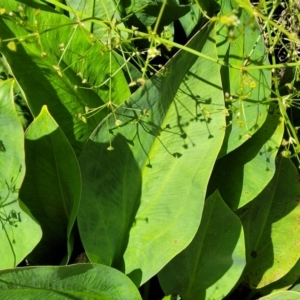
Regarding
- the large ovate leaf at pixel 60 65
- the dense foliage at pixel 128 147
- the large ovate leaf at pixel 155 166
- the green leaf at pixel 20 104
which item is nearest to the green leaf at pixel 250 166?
the dense foliage at pixel 128 147

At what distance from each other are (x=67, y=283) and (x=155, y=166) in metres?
0.23

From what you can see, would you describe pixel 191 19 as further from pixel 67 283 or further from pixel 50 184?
pixel 67 283

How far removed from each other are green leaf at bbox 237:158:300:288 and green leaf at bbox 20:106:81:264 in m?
→ 0.37

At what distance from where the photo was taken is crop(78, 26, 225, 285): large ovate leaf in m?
0.82

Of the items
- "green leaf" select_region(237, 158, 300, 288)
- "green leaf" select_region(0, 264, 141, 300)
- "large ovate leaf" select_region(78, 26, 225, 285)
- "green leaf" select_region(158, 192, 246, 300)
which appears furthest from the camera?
"green leaf" select_region(237, 158, 300, 288)

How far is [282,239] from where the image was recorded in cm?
108

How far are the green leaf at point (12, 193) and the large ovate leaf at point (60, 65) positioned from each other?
0.09 meters

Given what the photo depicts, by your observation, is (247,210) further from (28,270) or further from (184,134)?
(28,270)

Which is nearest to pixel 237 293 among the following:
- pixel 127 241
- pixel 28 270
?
pixel 127 241

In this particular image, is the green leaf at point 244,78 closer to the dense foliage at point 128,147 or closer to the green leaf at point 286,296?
the dense foliage at point 128,147

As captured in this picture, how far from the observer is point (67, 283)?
2.52 ft

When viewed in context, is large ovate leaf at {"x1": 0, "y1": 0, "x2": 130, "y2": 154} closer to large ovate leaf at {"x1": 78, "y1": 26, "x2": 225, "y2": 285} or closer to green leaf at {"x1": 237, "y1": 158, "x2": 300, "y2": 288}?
large ovate leaf at {"x1": 78, "y1": 26, "x2": 225, "y2": 285}

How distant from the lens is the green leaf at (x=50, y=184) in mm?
758

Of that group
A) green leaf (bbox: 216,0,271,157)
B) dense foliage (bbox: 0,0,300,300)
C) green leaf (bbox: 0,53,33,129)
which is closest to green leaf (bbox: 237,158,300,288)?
dense foliage (bbox: 0,0,300,300)
